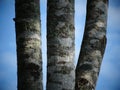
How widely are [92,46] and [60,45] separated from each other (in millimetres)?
749

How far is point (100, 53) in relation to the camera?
13.3ft

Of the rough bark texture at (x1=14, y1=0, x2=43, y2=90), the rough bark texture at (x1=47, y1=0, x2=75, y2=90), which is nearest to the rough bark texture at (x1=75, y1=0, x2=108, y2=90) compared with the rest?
the rough bark texture at (x1=47, y1=0, x2=75, y2=90)

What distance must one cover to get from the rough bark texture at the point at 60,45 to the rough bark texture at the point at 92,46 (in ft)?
1.37

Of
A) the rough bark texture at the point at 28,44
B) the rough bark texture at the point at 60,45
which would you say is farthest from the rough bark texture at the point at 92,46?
the rough bark texture at the point at 28,44

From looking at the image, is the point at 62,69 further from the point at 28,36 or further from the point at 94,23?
the point at 94,23

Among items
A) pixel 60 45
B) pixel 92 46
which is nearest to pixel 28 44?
pixel 60 45

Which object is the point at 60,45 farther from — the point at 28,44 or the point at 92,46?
the point at 92,46

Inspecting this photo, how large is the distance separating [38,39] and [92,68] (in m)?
0.82

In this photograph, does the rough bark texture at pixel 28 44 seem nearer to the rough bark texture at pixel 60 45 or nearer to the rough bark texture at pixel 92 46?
the rough bark texture at pixel 60 45

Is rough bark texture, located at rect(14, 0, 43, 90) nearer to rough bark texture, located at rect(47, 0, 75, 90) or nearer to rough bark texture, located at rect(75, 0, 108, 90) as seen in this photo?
rough bark texture, located at rect(47, 0, 75, 90)

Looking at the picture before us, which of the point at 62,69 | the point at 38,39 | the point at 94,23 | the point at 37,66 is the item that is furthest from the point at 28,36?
the point at 94,23

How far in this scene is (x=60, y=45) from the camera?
3.43 metres

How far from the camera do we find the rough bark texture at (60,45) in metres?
3.36

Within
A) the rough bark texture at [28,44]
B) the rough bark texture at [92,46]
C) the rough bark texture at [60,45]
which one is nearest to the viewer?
the rough bark texture at [60,45]
